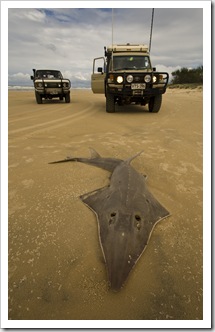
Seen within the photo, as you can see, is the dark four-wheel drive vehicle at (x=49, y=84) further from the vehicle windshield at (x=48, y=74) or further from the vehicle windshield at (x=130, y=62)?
the vehicle windshield at (x=130, y=62)

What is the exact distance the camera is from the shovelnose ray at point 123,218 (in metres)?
1.48

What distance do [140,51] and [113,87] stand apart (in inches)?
99.2

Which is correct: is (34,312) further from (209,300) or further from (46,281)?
(209,300)

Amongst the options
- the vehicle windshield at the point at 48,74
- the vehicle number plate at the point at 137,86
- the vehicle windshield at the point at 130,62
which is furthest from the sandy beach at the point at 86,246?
the vehicle windshield at the point at 48,74

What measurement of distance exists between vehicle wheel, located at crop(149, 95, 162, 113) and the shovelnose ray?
6.37 m

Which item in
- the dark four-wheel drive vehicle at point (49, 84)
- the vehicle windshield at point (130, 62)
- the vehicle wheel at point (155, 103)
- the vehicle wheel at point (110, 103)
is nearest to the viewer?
the vehicle windshield at point (130, 62)

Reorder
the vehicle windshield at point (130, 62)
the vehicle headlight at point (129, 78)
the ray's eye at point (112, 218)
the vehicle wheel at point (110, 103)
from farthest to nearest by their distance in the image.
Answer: the vehicle wheel at point (110, 103), the vehicle windshield at point (130, 62), the vehicle headlight at point (129, 78), the ray's eye at point (112, 218)

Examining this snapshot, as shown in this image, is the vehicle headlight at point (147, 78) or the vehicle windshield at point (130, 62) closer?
the vehicle headlight at point (147, 78)

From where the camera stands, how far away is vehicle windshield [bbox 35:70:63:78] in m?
11.8

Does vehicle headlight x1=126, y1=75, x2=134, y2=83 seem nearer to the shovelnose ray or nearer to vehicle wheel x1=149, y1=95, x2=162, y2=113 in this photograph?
vehicle wheel x1=149, y1=95, x2=162, y2=113

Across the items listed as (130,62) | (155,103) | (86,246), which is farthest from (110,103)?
(86,246)

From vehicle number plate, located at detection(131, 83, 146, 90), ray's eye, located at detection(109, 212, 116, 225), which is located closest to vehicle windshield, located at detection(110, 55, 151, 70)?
vehicle number plate, located at detection(131, 83, 146, 90)

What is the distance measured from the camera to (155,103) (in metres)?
8.40

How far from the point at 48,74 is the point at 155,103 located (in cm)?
727
